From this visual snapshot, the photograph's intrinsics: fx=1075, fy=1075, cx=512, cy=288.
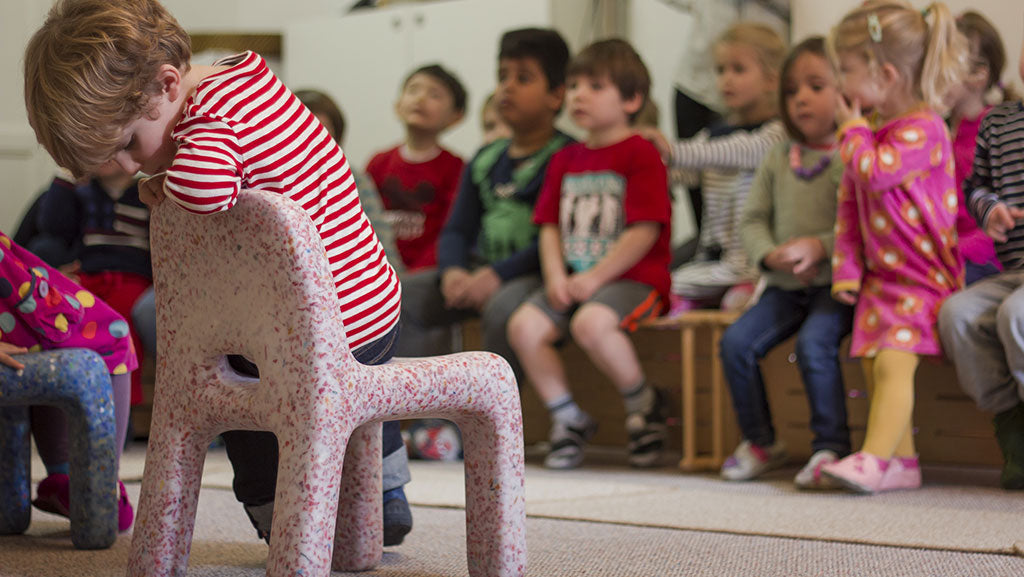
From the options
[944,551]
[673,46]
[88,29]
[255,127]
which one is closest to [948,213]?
[944,551]

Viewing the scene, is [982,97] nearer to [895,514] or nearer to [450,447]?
[895,514]

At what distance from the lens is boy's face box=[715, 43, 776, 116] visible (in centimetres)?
257

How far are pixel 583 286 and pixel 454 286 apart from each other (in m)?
0.34

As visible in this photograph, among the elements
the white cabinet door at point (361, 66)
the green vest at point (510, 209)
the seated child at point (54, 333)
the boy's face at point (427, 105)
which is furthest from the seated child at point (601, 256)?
the white cabinet door at point (361, 66)

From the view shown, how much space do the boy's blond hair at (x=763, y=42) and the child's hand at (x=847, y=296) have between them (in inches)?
33.5

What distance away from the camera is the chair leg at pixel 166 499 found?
102 cm

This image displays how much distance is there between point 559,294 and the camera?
2.23 metres

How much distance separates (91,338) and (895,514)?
1112 millimetres

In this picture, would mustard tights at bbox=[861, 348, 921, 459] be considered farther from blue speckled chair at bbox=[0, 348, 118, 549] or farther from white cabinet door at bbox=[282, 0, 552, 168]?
white cabinet door at bbox=[282, 0, 552, 168]

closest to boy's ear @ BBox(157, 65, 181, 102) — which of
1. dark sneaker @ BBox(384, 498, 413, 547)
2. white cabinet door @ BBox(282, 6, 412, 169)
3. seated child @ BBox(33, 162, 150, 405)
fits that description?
dark sneaker @ BBox(384, 498, 413, 547)

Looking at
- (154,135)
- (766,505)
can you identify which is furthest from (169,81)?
(766,505)

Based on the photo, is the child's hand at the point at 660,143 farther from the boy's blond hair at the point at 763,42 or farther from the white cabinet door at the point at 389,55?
the white cabinet door at the point at 389,55

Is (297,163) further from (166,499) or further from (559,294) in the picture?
(559,294)

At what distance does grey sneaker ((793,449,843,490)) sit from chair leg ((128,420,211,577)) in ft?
3.65
